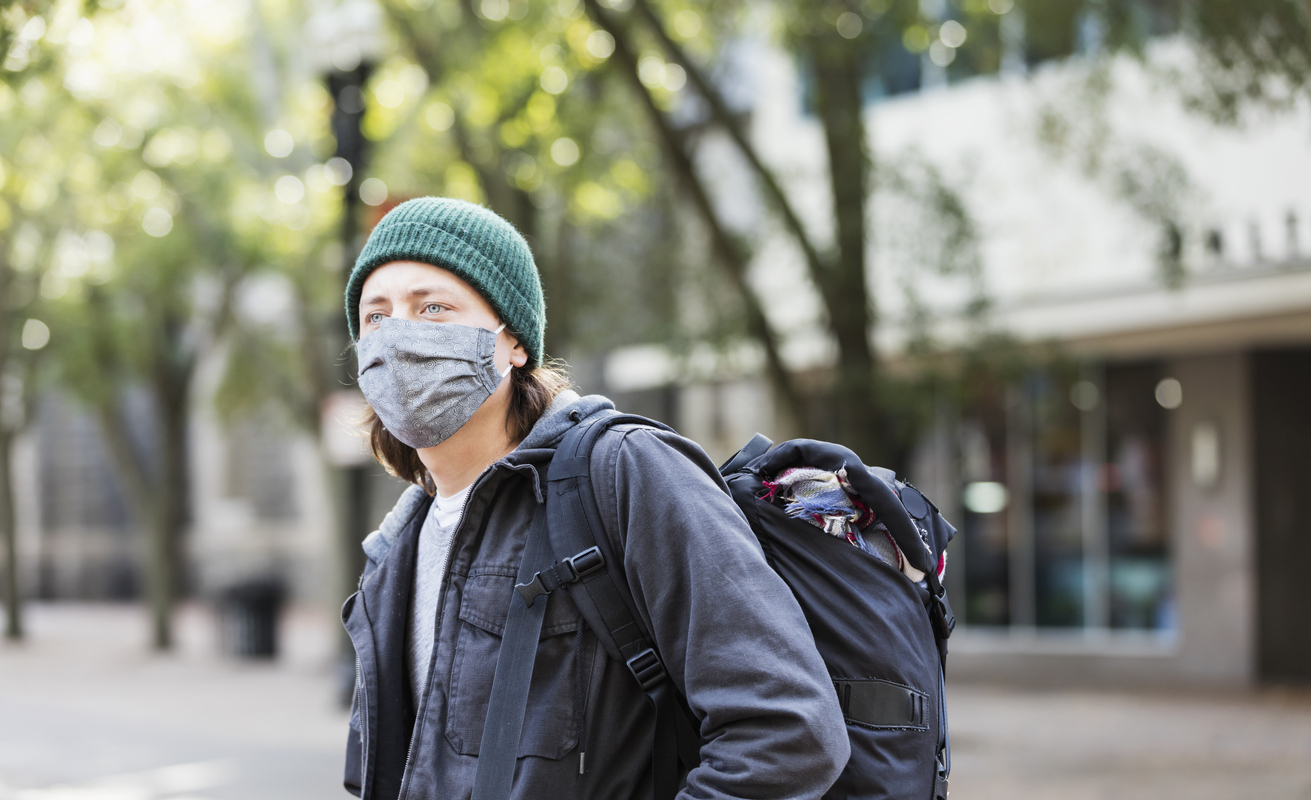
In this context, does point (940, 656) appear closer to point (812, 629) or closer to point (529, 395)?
point (812, 629)

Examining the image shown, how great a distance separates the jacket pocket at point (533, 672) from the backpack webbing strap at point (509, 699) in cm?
2

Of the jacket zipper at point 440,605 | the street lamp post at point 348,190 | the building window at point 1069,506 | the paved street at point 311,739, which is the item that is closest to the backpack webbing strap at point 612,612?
the jacket zipper at point 440,605

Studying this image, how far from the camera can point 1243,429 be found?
45.8 ft

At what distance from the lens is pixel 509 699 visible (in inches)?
68.3

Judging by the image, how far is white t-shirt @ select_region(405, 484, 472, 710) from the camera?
1996 mm

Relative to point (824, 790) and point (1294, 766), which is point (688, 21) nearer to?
point (1294, 766)

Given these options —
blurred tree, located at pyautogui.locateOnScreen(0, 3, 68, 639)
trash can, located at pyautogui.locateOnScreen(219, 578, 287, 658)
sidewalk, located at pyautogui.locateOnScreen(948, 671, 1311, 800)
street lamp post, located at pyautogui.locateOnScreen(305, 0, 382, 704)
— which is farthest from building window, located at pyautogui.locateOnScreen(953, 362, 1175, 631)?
blurred tree, located at pyautogui.locateOnScreen(0, 3, 68, 639)

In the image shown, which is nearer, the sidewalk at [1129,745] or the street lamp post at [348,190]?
the sidewalk at [1129,745]

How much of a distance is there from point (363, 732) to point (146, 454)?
3109 centimetres

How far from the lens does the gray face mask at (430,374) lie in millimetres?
2006

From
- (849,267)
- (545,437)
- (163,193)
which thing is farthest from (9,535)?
(545,437)

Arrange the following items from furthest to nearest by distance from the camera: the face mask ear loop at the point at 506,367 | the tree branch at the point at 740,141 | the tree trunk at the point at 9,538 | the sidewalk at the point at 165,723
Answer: the tree trunk at the point at 9,538 → the tree branch at the point at 740,141 → the sidewalk at the point at 165,723 → the face mask ear loop at the point at 506,367

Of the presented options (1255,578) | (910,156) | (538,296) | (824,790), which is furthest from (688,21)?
(824,790)

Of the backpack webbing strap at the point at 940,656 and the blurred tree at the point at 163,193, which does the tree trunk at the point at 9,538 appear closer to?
the blurred tree at the point at 163,193
